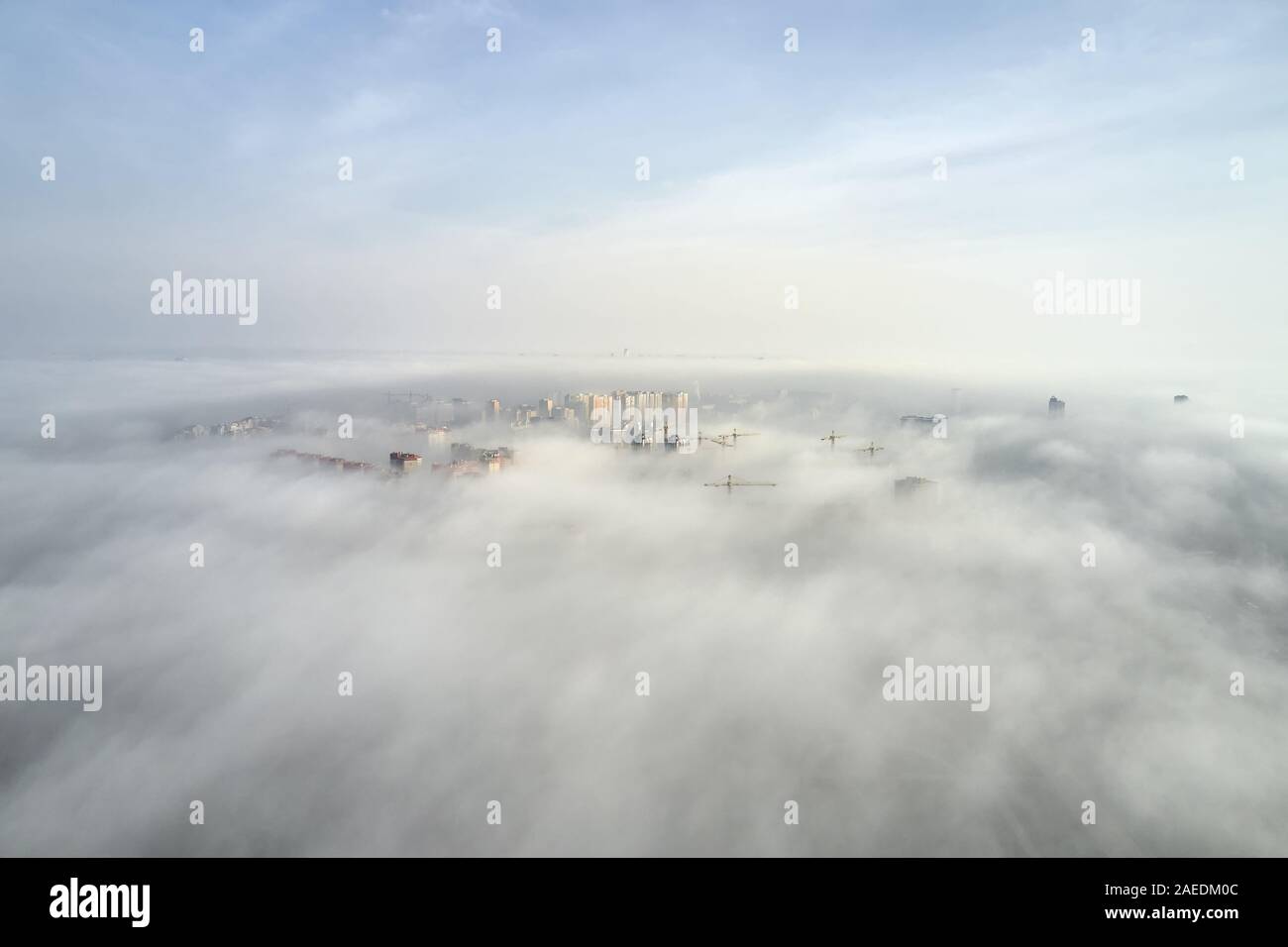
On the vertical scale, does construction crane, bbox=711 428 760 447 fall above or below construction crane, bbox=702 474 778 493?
above

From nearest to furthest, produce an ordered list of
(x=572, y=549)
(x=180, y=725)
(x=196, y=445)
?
(x=180, y=725), (x=572, y=549), (x=196, y=445)

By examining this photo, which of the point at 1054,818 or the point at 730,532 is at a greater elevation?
the point at 730,532

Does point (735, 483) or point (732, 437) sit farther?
point (732, 437)

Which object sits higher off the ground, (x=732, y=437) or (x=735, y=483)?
(x=732, y=437)

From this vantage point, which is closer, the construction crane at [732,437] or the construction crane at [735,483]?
the construction crane at [735,483]

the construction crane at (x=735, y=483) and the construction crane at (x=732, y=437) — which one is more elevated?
the construction crane at (x=732, y=437)

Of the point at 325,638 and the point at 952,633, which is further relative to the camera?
the point at 325,638

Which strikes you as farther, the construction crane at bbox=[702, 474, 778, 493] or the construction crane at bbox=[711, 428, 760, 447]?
the construction crane at bbox=[711, 428, 760, 447]

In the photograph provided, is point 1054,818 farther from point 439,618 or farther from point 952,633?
point 439,618
